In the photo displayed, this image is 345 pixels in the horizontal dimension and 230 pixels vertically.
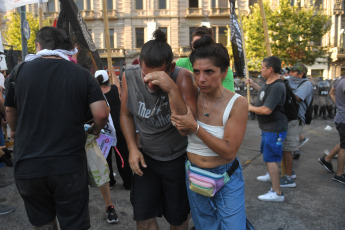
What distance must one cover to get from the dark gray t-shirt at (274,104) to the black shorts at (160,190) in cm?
185

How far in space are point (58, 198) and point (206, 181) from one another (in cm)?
108

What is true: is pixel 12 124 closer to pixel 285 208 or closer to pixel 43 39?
pixel 43 39

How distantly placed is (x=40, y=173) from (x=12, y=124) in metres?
0.55

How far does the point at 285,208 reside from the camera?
350 centimetres

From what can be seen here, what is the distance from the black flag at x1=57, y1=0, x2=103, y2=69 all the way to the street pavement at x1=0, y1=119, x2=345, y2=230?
2.22m

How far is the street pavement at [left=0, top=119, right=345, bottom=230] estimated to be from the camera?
10.3 feet

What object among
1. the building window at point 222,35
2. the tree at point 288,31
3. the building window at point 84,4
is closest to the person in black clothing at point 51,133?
the tree at point 288,31

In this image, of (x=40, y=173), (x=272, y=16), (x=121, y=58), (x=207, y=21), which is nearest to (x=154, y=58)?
(x=40, y=173)

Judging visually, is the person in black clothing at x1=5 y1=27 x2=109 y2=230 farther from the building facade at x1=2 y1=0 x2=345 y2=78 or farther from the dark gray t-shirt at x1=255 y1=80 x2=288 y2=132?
the building facade at x1=2 y1=0 x2=345 y2=78

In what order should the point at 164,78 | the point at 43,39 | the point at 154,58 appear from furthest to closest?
the point at 43,39 < the point at 154,58 < the point at 164,78

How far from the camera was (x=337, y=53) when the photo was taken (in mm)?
26781

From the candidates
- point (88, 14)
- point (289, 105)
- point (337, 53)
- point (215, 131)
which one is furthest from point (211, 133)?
point (337, 53)

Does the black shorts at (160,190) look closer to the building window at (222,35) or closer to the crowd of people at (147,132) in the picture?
the crowd of people at (147,132)

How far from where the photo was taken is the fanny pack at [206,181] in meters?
1.83
